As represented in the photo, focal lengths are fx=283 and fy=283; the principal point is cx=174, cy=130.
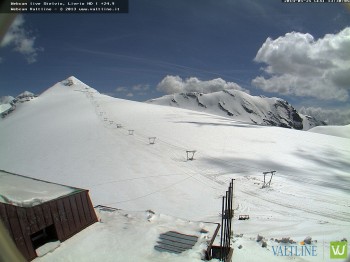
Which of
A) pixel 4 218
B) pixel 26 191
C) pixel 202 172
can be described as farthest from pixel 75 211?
pixel 202 172

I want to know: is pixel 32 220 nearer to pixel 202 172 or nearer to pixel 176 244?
pixel 176 244

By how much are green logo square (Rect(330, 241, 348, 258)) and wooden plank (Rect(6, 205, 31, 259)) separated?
988cm

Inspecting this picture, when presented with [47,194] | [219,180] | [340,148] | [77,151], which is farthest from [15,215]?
[340,148]

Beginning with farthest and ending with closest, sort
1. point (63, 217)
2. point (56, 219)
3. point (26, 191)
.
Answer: point (63, 217) → point (26, 191) → point (56, 219)

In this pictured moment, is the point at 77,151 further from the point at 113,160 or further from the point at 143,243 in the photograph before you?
the point at 143,243

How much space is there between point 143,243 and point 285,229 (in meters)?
7.35

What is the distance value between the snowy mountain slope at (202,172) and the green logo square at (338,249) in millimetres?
316

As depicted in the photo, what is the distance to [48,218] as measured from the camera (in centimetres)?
891

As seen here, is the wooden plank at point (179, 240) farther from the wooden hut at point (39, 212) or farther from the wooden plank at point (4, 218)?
the wooden plank at point (4, 218)

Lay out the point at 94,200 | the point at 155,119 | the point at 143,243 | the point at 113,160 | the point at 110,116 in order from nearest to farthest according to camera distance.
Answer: the point at 143,243 < the point at 94,200 < the point at 113,160 < the point at 155,119 < the point at 110,116

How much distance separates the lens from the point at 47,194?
9.61m

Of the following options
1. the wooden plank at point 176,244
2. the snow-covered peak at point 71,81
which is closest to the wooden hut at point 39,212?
the wooden plank at point 176,244

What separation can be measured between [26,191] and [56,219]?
1400mm

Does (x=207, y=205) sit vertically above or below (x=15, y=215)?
below
